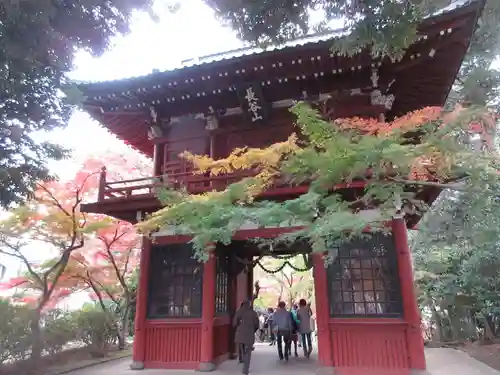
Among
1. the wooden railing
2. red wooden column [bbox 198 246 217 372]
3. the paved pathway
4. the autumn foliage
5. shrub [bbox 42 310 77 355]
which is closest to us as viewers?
the autumn foliage

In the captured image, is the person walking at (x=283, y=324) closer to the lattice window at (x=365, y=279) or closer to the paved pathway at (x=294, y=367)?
the paved pathway at (x=294, y=367)

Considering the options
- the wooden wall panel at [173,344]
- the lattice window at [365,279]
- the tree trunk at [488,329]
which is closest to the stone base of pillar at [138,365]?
the wooden wall panel at [173,344]

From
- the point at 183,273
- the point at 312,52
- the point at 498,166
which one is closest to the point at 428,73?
the point at 312,52

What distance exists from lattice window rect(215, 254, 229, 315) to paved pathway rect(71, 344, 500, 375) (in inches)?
51.4

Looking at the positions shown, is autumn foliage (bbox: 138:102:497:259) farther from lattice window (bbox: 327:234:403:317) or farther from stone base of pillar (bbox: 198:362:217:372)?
stone base of pillar (bbox: 198:362:217:372)

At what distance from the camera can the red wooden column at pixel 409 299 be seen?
275 inches

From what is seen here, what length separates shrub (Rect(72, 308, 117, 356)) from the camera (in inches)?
425

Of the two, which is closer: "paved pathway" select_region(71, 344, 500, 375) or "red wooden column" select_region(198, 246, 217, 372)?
"paved pathway" select_region(71, 344, 500, 375)

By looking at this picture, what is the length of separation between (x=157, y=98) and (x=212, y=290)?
16.1ft

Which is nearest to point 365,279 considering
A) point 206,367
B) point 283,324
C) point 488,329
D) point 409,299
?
point 409,299

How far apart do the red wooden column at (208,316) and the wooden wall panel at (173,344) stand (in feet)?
0.73

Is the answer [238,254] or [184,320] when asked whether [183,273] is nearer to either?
[184,320]

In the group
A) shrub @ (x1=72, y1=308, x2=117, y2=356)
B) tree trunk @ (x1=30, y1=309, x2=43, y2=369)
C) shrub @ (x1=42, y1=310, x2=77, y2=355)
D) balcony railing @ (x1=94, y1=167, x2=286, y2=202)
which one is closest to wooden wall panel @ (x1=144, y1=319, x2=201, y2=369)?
tree trunk @ (x1=30, y1=309, x2=43, y2=369)

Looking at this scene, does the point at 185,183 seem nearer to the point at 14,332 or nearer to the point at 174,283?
the point at 174,283
